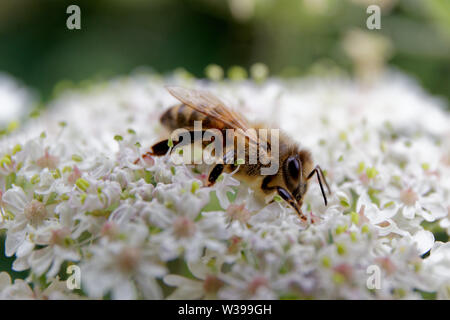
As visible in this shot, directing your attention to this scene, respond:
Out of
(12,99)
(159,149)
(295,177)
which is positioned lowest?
(295,177)

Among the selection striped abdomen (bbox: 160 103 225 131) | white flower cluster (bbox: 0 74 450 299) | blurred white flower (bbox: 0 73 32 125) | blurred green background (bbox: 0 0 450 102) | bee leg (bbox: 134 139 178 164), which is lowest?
white flower cluster (bbox: 0 74 450 299)

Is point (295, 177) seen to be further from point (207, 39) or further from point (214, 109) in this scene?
point (207, 39)

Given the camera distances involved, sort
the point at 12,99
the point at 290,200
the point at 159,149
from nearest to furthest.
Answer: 1. the point at 290,200
2. the point at 159,149
3. the point at 12,99

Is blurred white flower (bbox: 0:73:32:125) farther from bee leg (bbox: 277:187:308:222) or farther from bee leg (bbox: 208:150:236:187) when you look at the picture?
bee leg (bbox: 277:187:308:222)

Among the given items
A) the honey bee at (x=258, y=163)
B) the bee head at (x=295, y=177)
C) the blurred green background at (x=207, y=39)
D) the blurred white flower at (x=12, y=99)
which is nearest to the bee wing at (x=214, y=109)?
the honey bee at (x=258, y=163)

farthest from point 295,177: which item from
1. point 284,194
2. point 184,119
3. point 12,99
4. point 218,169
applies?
point 12,99

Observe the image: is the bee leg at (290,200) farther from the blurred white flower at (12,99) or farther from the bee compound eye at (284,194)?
the blurred white flower at (12,99)

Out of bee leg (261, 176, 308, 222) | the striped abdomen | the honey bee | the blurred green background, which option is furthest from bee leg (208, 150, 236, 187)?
the blurred green background
